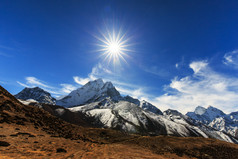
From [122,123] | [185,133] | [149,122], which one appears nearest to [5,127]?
[122,123]

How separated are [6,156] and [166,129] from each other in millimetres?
158304

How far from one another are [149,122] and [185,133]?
148ft

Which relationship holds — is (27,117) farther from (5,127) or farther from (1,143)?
(1,143)

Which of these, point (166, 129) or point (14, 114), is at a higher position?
point (166, 129)

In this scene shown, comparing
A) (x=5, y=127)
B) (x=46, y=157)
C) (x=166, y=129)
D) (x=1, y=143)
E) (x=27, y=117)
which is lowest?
(x=46, y=157)

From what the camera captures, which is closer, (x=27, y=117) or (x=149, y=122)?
(x=27, y=117)

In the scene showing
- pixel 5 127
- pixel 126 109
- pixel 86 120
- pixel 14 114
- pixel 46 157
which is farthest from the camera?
pixel 126 109

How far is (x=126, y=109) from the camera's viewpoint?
183500mm

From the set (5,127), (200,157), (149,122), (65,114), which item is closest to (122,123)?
(149,122)

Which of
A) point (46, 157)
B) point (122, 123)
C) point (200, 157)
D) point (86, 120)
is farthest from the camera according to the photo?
point (86, 120)

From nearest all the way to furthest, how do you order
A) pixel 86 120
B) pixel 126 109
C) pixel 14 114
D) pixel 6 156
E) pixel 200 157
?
pixel 6 156, pixel 14 114, pixel 200 157, pixel 86 120, pixel 126 109

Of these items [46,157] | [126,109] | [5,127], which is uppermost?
[126,109]

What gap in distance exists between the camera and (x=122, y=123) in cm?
13175

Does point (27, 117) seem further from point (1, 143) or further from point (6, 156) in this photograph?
point (6, 156)
